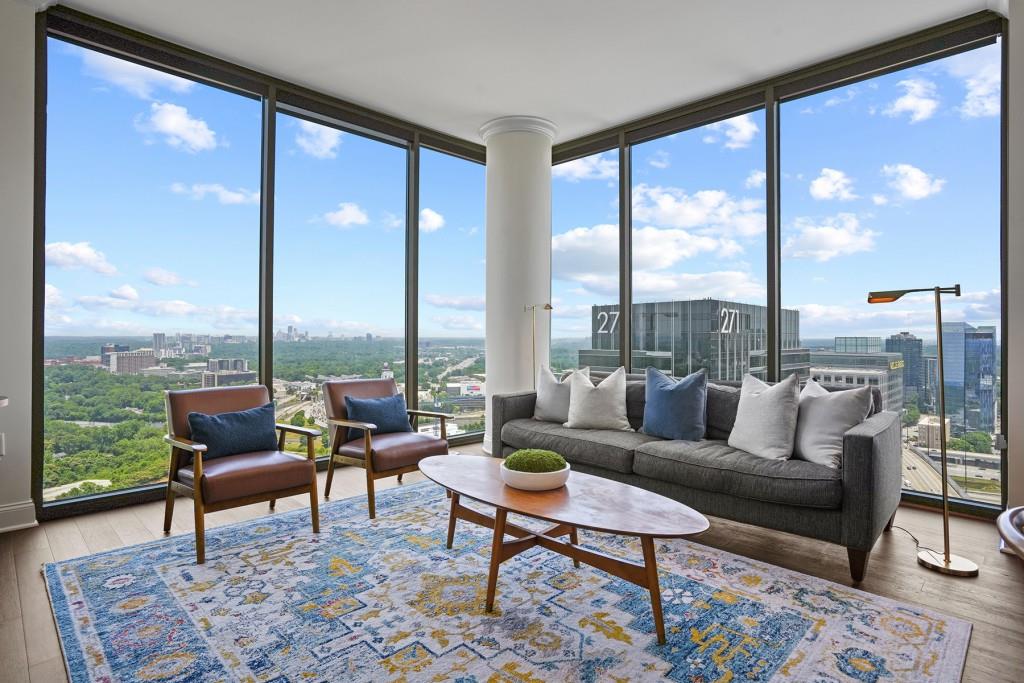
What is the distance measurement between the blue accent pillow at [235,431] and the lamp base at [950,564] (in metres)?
3.58

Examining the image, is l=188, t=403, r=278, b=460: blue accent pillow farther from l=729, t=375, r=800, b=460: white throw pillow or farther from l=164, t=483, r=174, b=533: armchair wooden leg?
l=729, t=375, r=800, b=460: white throw pillow

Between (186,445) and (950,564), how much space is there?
12.7 feet

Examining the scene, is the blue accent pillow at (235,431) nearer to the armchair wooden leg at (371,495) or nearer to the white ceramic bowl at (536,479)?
the armchair wooden leg at (371,495)

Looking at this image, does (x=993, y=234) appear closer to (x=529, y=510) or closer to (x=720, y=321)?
(x=720, y=321)

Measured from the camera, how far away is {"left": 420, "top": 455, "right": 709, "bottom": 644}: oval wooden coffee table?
81.9 inches

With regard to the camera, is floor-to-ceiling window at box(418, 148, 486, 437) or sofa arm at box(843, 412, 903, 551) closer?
sofa arm at box(843, 412, 903, 551)

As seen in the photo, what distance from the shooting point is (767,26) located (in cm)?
361

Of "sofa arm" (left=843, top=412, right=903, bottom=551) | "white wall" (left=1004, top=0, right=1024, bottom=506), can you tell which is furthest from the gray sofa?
"white wall" (left=1004, top=0, right=1024, bottom=506)

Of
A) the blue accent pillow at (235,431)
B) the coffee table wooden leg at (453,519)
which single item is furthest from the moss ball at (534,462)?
the blue accent pillow at (235,431)

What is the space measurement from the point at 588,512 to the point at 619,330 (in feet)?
11.0

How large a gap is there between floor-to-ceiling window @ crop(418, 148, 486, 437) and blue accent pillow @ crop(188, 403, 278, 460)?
2.09 metres

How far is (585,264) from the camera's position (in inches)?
224

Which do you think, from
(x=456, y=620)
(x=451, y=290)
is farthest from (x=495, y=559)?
(x=451, y=290)

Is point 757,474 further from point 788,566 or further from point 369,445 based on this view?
point 369,445
